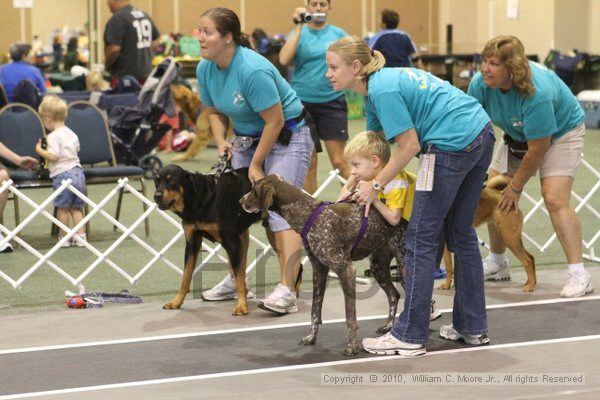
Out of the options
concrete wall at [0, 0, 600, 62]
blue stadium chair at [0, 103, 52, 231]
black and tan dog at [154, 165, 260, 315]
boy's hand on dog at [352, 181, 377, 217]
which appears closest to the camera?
boy's hand on dog at [352, 181, 377, 217]

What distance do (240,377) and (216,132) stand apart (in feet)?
4.84

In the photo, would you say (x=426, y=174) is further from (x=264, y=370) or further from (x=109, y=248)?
(x=109, y=248)

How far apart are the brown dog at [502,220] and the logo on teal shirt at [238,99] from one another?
126 centimetres

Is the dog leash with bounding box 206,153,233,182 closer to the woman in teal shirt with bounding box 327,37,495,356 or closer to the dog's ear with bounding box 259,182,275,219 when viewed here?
the dog's ear with bounding box 259,182,275,219

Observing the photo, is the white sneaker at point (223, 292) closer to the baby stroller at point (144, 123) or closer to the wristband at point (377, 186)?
the wristband at point (377, 186)

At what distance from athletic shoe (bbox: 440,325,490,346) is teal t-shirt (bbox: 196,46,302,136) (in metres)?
1.18

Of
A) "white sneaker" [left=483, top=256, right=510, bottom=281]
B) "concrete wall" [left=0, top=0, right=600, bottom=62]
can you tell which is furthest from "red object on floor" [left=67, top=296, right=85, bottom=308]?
"concrete wall" [left=0, top=0, right=600, bottom=62]

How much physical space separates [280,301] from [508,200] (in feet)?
3.95

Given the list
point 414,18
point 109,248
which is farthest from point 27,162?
point 414,18

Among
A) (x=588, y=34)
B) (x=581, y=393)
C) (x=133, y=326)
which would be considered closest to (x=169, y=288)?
(x=133, y=326)

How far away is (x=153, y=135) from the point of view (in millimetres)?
9500

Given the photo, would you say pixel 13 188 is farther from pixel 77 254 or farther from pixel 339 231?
pixel 339 231

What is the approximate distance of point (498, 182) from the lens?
5.07 meters

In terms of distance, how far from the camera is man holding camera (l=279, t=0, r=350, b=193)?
21.1ft
